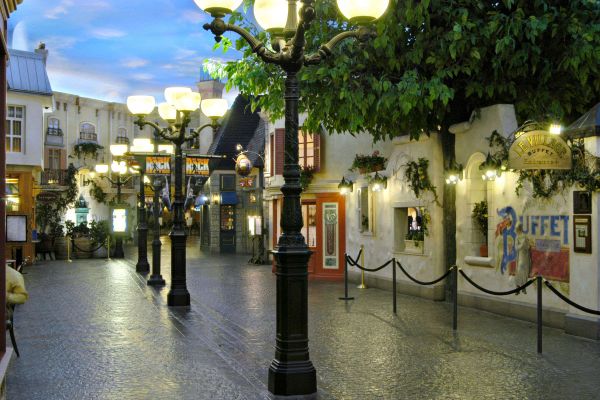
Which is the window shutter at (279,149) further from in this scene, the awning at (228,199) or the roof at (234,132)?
the roof at (234,132)

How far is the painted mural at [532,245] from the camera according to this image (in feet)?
38.8

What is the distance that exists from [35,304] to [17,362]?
662 centimetres

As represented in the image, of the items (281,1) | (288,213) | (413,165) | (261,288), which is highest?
(281,1)

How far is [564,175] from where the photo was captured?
11.5 m

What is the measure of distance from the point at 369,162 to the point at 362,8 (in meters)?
11.9

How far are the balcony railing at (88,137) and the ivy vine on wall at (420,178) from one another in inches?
1564

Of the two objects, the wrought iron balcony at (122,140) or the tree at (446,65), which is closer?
the tree at (446,65)

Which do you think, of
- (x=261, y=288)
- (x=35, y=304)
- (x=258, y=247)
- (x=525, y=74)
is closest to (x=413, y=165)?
(x=525, y=74)

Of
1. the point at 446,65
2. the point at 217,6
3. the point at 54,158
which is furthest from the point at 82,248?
the point at 217,6

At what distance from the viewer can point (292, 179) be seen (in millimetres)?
7664

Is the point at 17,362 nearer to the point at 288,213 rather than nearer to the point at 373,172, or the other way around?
the point at 288,213

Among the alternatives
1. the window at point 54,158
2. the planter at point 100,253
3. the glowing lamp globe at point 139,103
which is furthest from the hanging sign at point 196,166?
the window at point 54,158

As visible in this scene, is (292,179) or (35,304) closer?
(292,179)

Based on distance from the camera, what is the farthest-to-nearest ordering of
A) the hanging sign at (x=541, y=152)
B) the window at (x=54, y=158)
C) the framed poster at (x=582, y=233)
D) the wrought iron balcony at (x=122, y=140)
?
the wrought iron balcony at (x=122, y=140), the window at (x=54, y=158), the hanging sign at (x=541, y=152), the framed poster at (x=582, y=233)
